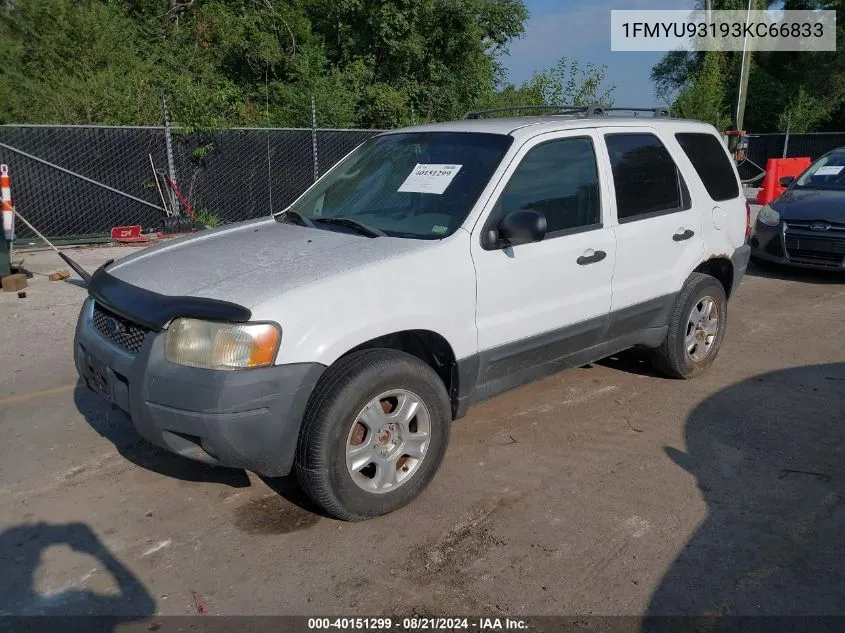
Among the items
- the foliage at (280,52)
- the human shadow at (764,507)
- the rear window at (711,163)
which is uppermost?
the foliage at (280,52)

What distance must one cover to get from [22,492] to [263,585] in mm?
1608

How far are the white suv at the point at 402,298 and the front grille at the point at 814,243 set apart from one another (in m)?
4.21

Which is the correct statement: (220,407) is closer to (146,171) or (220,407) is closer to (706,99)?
(146,171)

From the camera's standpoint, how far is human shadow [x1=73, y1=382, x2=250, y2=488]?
13.3 feet

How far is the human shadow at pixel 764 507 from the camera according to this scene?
9.91 ft

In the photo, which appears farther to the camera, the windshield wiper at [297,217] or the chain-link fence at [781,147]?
the chain-link fence at [781,147]

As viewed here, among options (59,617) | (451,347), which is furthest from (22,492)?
(451,347)

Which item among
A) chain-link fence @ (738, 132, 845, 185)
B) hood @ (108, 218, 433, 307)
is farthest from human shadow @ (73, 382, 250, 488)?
chain-link fence @ (738, 132, 845, 185)

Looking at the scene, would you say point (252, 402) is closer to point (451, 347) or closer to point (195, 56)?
point (451, 347)

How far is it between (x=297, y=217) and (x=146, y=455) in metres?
1.66

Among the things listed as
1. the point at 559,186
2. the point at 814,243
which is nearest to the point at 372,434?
the point at 559,186

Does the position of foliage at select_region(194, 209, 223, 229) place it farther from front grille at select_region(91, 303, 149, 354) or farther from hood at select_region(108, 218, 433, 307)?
front grille at select_region(91, 303, 149, 354)

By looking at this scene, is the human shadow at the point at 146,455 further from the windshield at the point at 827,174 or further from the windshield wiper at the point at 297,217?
the windshield at the point at 827,174

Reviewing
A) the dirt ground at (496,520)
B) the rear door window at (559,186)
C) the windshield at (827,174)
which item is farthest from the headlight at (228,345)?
the windshield at (827,174)
